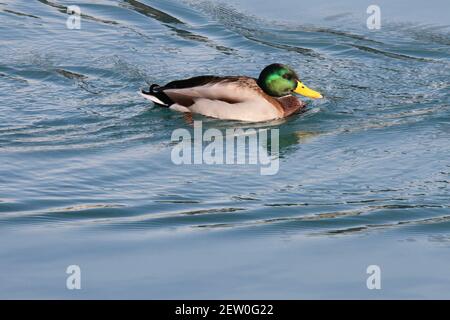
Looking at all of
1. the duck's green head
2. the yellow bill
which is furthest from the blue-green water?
the duck's green head

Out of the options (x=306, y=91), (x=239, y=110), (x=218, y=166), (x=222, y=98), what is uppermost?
(x=306, y=91)

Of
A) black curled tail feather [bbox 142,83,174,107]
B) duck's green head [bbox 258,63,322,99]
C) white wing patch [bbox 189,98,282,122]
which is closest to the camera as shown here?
black curled tail feather [bbox 142,83,174,107]

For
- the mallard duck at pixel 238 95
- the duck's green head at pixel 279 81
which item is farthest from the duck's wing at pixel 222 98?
the duck's green head at pixel 279 81

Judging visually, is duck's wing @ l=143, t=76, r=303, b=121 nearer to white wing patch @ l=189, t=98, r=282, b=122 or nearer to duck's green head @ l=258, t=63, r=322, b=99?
white wing patch @ l=189, t=98, r=282, b=122

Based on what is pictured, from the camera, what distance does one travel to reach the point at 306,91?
13500 mm

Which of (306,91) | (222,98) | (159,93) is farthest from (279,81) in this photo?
(159,93)

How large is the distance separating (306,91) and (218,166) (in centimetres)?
264

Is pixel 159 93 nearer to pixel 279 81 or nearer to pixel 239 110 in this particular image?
pixel 239 110

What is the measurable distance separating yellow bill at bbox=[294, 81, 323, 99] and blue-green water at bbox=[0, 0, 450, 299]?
0.43ft

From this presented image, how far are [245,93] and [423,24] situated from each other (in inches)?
125

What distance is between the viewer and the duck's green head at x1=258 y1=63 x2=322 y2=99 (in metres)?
13.6

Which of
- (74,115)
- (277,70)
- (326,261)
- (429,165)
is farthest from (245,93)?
(326,261)

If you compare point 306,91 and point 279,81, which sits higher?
point 279,81

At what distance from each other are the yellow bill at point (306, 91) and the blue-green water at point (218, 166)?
0.43ft
